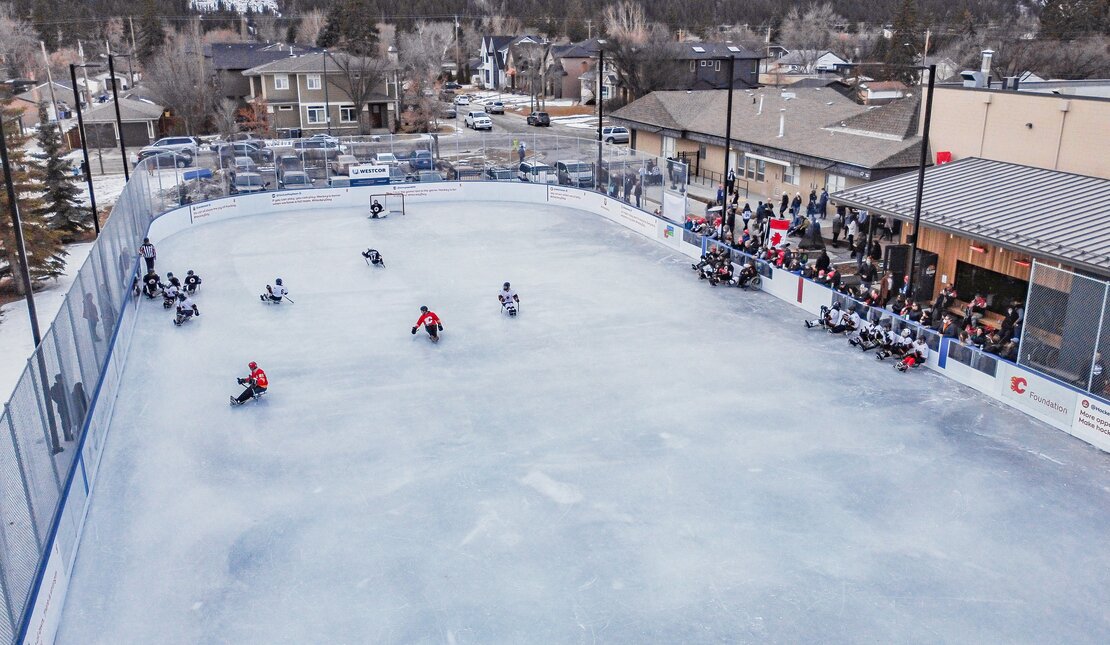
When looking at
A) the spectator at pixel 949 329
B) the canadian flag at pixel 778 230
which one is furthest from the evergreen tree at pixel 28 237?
the spectator at pixel 949 329

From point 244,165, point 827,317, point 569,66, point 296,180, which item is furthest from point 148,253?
point 569,66

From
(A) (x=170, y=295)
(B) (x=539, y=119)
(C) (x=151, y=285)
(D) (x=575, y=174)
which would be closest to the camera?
(A) (x=170, y=295)

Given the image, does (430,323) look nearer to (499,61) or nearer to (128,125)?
(128,125)

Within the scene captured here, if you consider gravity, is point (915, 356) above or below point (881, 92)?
below

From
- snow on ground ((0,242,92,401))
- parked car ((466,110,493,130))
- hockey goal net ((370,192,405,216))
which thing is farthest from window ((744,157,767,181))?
parked car ((466,110,493,130))

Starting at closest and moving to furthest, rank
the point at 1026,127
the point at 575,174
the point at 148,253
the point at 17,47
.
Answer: the point at 1026,127 → the point at 148,253 → the point at 575,174 → the point at 17,47

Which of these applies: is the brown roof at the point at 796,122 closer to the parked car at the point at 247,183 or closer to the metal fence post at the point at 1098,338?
the metal fence post at the point at 1098,338

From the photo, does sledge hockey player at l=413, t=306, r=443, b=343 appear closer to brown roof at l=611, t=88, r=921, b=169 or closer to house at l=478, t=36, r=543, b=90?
brown roof at l=611, t=88, r=921, b=169
